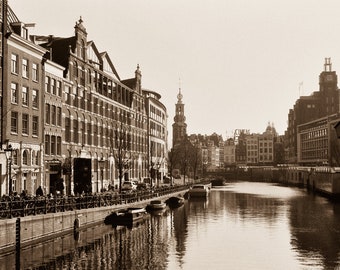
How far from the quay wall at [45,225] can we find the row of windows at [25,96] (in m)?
12.6

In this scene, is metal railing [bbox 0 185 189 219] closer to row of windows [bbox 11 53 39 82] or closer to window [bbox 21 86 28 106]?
window [bbox 21 86 28 106]

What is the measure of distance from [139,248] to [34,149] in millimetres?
20425

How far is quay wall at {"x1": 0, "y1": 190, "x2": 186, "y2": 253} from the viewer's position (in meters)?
35.0

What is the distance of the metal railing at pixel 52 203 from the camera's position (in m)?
36.9

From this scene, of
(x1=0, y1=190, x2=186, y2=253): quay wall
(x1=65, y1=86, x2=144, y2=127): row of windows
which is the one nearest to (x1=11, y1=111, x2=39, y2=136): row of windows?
(x1=65, y1=86, x2=144, y2=127): row of windows

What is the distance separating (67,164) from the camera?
61.8 meters

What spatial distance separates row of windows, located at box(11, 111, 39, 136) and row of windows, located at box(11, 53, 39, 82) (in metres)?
3.85

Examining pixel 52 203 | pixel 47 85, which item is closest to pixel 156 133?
pixel 47 85

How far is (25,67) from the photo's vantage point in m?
54.8

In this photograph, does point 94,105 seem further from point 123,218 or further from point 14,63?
point 123,218

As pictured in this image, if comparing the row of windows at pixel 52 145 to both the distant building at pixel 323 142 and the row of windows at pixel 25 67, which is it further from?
the distant building at pixel 323 142

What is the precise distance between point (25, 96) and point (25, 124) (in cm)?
272

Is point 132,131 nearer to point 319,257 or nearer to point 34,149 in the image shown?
point 34,149

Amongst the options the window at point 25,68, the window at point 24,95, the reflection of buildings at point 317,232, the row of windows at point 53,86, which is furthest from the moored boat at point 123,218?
the window at point 25,68
